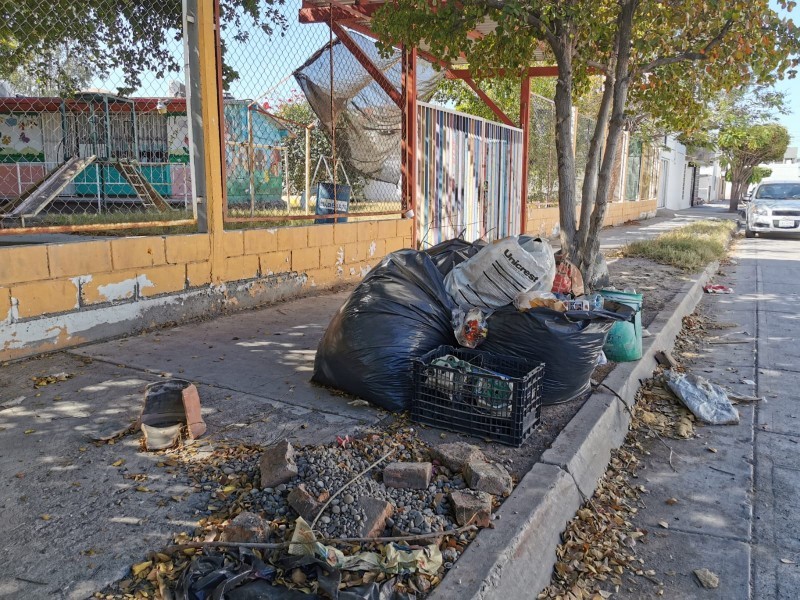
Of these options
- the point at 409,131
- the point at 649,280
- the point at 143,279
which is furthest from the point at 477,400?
the point at 649,280

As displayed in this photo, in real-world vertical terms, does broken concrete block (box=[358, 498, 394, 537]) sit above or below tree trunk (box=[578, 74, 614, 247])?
below

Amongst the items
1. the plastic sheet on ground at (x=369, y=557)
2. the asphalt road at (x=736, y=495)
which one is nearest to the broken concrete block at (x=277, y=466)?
the plastic sheet on ground at (x=369, y=557)

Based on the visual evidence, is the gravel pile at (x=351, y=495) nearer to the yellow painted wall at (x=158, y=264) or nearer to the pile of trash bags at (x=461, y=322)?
the pile of trash bags at (x=461, y=322)

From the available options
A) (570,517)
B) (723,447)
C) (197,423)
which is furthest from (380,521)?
(723,447)

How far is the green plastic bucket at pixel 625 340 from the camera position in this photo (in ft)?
15.6

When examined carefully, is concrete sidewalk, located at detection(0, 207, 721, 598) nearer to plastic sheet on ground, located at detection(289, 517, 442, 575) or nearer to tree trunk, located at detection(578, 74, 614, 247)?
plastic sheet on ground, located at detection(289, 517, 442, 575)

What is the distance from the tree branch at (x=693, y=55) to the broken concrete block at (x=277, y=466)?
16.3ft

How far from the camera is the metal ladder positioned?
748 centimetres

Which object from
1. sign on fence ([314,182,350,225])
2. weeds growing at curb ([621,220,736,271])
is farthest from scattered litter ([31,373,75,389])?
weeds growing at curb ([621,220,736,271])

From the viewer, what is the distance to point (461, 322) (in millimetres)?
3820

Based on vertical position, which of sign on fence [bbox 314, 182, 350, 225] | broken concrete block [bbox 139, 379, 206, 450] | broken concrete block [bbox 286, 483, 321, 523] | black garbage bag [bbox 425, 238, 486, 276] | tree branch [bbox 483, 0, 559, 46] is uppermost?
tree branch [bbox 483, 0, 559, 46]

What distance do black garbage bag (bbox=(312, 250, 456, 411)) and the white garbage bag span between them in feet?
0.51

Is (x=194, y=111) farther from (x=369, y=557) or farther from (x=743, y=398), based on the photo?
(x=743, y=398)

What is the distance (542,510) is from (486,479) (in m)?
0.26
